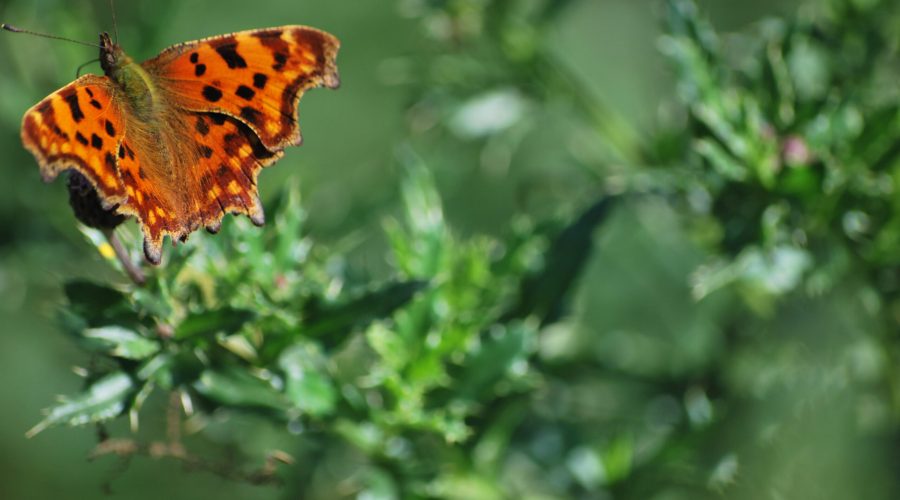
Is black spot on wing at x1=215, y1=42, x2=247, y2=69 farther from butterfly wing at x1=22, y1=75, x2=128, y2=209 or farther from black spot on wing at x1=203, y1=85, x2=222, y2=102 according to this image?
butterfly wing at x1=22, y1=75, x2=128, y2=209

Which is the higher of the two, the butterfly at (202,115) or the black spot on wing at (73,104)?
the butterfly at (202,115)

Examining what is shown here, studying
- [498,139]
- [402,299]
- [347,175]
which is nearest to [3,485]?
[347,175]

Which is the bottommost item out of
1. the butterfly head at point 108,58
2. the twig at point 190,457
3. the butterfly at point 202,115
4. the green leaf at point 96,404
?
the green leaf at point 96,404

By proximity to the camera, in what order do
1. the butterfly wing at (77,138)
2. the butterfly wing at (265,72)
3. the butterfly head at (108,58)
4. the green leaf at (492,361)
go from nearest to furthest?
A: the butterfly wing at (77,138) → the butterfly wing at (265,72) → the butterfly head at (108,58) → the green leaf at (492,361)

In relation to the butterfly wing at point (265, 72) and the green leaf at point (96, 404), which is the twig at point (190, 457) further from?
the butterfly wing at point (265, 72)

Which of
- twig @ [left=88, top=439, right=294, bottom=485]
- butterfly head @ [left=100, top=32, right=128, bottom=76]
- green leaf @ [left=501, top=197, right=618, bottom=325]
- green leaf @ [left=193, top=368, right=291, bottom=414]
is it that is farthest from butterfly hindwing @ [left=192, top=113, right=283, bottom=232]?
green leaf @ [left=501, top=197, right=618, bottom=325]

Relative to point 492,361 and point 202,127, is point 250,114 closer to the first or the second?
point 202,127

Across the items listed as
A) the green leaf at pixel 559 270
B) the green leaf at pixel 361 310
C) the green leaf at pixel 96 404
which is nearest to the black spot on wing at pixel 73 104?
the green leaf at pixel 96 404

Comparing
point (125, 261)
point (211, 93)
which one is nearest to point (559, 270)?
point (211, 93)
